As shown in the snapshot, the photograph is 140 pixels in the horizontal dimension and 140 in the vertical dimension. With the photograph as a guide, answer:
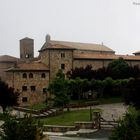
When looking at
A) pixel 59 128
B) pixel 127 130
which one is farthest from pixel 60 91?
pixel 127 130

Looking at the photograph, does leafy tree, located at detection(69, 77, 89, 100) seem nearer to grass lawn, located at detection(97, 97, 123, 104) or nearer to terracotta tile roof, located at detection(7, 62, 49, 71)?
grass lawn, located at detection(97, 97, 123, 104)

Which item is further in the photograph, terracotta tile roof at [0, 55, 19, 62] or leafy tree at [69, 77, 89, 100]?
terracotta tile roof at [0, 55, 19, 62]

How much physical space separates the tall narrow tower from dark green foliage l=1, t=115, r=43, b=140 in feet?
301

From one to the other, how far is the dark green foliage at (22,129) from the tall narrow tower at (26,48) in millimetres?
91634

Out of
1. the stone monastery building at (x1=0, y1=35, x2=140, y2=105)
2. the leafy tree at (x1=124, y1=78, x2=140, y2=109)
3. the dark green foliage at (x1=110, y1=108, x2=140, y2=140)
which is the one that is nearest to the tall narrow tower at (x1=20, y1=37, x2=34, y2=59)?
the stone monastery building at (x1=0, y1=35, x2=140, y2=105)

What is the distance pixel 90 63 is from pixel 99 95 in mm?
12674

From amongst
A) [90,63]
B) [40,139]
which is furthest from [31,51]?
[40,139]

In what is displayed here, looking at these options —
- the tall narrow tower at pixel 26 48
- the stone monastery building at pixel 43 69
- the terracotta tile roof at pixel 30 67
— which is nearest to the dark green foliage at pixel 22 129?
the stone monastery building at pixel 43 69

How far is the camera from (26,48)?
108 m

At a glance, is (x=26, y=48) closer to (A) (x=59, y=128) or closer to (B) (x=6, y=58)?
(B) (x=6, y=58)

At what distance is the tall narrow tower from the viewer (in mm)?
108562

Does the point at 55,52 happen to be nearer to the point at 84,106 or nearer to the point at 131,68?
the point at 131,68

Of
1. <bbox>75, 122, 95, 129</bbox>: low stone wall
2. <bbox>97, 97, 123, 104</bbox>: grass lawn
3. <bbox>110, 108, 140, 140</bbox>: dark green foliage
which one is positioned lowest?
<bbox>75, 122, 95, 129</bbox>: low stone wall

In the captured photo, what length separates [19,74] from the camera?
73.2m
